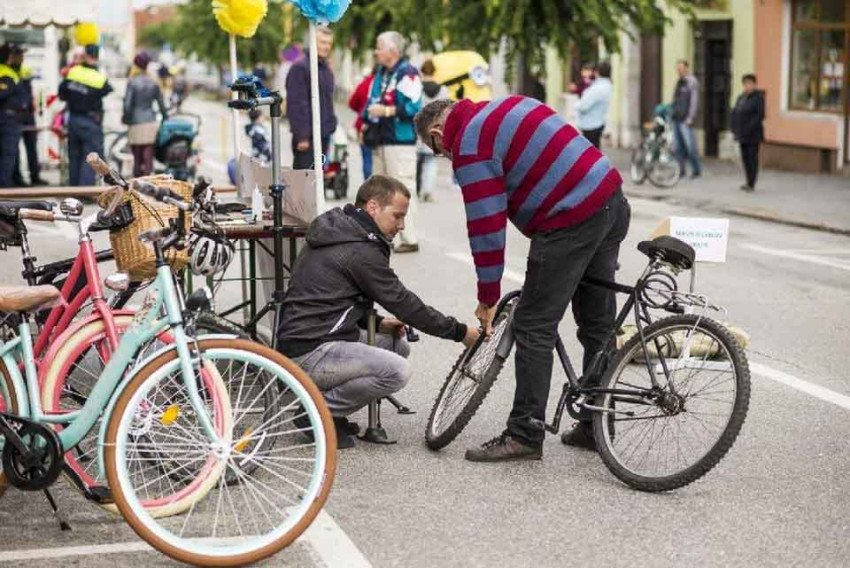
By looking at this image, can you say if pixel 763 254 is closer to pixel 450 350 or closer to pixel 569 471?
pixel 450 350

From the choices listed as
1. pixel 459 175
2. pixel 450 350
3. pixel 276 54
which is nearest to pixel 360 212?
A: pixel 459 175

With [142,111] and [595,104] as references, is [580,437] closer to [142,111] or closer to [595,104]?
[142,111]

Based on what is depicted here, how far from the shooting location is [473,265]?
13.4 m

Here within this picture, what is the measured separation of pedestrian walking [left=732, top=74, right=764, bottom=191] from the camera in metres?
24.4

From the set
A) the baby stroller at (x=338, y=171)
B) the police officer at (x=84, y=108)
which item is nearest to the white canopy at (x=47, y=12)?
the police officer at (x=84, y=108)

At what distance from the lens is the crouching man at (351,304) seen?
7.24 meters

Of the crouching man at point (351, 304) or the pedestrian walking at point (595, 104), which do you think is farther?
the pedestrian walking at point (595, 104)

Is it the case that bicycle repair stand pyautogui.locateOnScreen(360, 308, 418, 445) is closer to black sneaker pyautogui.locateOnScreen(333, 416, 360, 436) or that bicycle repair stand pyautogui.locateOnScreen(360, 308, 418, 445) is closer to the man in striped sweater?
black sneaker pyautogui.locateOnScreen(333, 416, 360, 436)

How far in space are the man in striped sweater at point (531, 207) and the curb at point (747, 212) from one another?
11964 millimetres

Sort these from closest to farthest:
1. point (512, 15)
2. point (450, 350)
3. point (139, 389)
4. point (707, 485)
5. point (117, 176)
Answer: point (139, 389) < point (117, 176) < point (707, 485) < point (450, 350) < point (512, 15)

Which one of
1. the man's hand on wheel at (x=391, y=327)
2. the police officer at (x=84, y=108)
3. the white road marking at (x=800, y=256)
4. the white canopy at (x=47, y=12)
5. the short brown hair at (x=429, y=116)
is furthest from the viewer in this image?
the police officer at (x=84, y=108)

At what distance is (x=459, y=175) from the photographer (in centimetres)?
678

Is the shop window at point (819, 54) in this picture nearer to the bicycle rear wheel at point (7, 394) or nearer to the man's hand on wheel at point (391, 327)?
the man's hand on wheel at point (391, 327)

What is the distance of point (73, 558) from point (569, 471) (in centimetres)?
219
